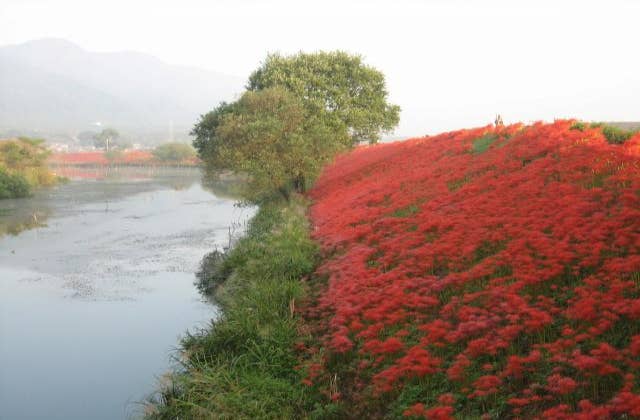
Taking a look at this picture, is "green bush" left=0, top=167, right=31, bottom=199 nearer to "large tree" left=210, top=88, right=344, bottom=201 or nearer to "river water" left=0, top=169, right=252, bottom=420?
"river water" left=0, top=169, right=252, bottom=420

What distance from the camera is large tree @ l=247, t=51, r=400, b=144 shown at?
34.8m

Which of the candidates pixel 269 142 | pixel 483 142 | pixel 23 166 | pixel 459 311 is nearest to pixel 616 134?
pixel 483 142

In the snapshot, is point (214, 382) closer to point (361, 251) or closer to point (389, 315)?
point (389, 315)

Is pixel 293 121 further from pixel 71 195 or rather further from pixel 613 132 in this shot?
pixel 71 195

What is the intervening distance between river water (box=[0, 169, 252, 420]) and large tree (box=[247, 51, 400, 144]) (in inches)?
365

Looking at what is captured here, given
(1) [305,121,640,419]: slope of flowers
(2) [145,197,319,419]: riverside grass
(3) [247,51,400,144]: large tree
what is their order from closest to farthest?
(1) [305,121,640,419]: slope of flowers
(2) [145,197,319,419]: riverside grass
(3) [247,51,400,144]: large tree

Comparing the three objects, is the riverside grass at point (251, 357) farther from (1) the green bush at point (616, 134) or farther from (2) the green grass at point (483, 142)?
(1) the green bush at point (616, 134)

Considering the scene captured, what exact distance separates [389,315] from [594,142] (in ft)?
29.4

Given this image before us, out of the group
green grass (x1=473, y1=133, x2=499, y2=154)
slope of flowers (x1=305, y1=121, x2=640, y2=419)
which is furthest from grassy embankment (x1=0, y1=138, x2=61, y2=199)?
green grass (x1=473, y1=133, x2=499, y2=154)

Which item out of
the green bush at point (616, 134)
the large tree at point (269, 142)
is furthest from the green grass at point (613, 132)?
the large tree at point (269, 142)

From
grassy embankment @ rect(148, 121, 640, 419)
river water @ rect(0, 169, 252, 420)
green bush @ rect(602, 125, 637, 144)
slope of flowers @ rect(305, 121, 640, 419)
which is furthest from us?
green bush @ rect(602, 125, 637, 144)

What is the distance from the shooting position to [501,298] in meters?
8.65

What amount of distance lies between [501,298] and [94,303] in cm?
1343

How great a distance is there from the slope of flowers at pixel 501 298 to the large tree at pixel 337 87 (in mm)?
20400
